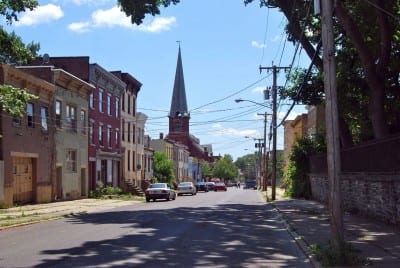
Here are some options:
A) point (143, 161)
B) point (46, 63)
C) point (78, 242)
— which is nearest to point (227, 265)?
point (78, 242)

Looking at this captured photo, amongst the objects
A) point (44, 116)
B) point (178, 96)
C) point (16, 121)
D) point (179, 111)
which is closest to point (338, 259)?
point (16, 121)

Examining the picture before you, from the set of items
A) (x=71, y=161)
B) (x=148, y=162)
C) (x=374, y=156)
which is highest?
(x=148, y=162)

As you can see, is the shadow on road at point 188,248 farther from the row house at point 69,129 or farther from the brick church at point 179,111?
the brick church at point 179,111

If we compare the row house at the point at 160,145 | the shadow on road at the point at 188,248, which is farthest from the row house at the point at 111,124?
the shadow on road at the point at 188,248

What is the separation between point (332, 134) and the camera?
36.7 feet

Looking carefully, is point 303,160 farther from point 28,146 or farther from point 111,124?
point 28,146

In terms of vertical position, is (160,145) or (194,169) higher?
(160,145)

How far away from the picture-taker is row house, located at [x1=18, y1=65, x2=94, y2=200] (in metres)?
37.8

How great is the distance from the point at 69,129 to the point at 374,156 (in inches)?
1018

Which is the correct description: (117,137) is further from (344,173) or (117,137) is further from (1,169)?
(344,173)

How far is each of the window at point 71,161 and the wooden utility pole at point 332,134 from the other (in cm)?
3136

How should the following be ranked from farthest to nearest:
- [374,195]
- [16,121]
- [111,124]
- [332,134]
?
[111,124], [16,121], [374,195], [332,134]

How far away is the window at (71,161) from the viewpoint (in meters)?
40.6

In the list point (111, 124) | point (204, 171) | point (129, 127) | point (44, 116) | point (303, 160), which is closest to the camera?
point (44, 116)
